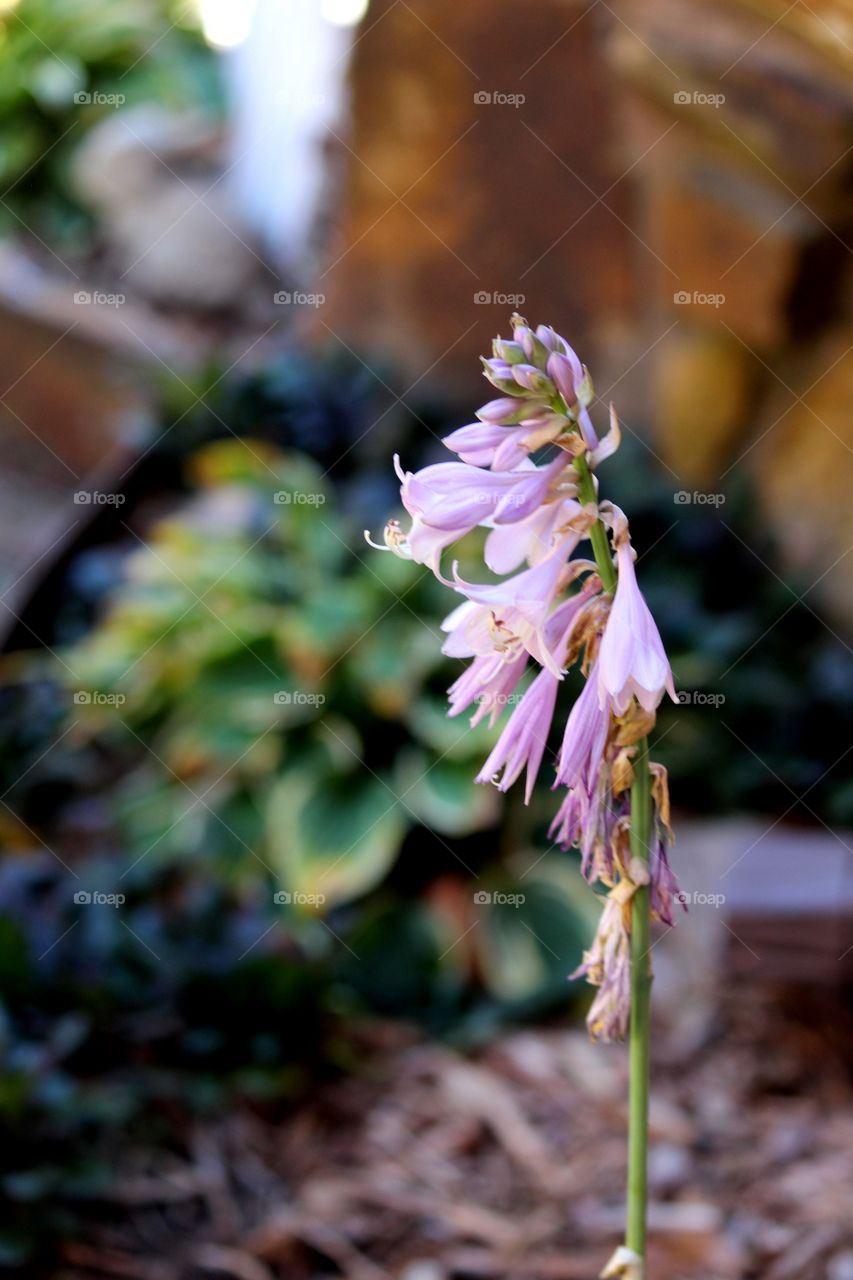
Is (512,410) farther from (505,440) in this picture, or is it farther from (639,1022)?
(639,1022)

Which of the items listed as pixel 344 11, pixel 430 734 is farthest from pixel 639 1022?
pixel 344 11

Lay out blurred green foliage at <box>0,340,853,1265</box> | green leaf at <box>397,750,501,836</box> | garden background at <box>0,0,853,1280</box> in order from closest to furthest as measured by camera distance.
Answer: garden background at <box>0,0,853,1280</box>
blurred green foliage at <box>0,340,853,1265</box>
green leaf at <box>397,750,501,836</box>

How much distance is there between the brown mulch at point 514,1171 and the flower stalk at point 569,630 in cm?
102

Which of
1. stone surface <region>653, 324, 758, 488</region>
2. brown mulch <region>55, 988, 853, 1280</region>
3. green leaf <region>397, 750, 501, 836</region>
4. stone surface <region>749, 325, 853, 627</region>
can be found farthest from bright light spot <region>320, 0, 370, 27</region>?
brown mulch <region>55, 988, 853, 1280</region>

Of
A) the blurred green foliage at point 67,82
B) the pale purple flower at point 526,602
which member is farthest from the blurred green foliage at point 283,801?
the blurred green foliage at point 67,82

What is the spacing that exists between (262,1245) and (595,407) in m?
2.42

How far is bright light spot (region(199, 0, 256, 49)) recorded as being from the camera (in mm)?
5953

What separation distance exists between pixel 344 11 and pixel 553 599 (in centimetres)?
404

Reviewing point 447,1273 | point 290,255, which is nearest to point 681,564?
point 447,1273

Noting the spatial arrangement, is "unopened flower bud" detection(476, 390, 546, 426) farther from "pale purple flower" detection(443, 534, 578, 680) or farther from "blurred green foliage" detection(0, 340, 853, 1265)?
"blurred green foliage" detection(0, 340, 853, 1265)

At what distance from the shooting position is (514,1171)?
187 cm

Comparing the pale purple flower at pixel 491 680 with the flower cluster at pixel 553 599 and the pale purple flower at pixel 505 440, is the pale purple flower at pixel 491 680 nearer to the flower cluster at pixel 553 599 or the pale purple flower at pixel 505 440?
the flower cluster at pixel 553 599

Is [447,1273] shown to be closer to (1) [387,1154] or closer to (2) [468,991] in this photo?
(1) [387,1154]

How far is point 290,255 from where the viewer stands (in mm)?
5383
